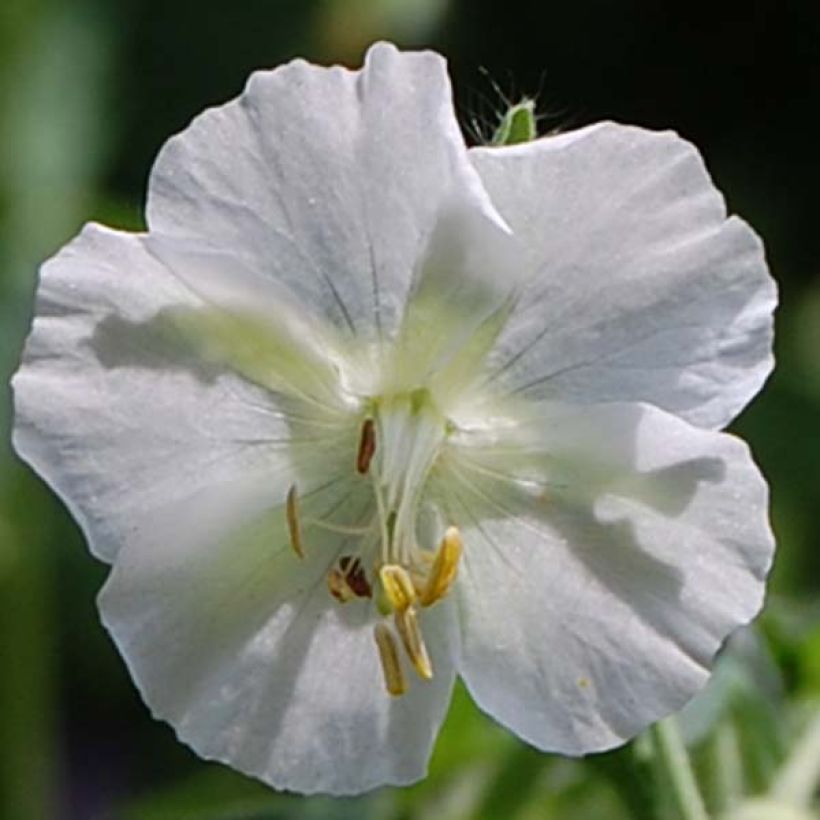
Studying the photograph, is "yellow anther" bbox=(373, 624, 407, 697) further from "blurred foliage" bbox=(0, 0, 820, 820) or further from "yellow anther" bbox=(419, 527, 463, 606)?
"blurred foliage" bbox=(0, 0, 820, 820)

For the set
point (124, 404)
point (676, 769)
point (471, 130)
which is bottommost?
point (676, 769)

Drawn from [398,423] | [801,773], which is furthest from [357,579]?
[801,773]

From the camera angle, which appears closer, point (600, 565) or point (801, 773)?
point (600, 565)

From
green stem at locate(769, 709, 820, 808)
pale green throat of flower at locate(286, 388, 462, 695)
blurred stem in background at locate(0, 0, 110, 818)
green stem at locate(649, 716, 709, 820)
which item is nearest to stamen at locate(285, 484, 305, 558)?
pale green throat of flower at locate(286, 388, 462, 695)

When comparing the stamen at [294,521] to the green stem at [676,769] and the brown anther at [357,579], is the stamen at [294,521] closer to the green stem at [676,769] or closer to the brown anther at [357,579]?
the brown anther at [357,579]

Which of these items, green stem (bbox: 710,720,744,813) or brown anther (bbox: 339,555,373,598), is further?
green stem (bbox: 710,720,744,813)

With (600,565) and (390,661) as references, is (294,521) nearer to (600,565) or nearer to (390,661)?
(390,661)
